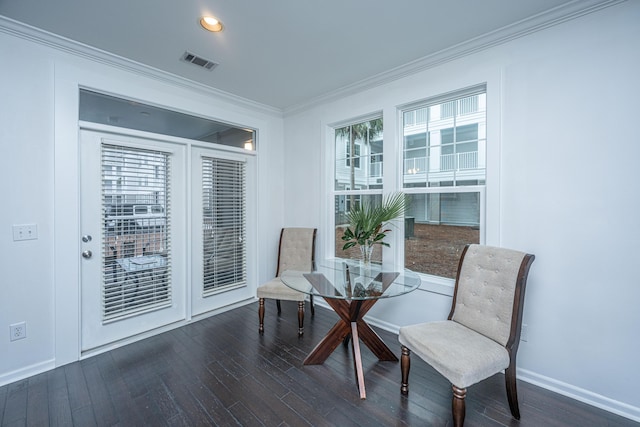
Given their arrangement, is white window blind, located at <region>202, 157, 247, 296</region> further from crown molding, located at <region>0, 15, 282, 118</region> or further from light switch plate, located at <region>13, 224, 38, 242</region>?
light switch plate, located at <region>13, 224, 38, 242</region>

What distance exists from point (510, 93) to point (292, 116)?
2.64 meters

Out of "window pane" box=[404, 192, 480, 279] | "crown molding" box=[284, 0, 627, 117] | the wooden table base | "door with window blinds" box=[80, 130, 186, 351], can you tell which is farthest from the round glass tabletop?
"crown molding" box=[284, 0, 627, 117]

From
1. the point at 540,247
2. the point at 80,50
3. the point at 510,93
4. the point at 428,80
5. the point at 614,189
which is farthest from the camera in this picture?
the point at 428,80

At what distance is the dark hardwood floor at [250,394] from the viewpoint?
1.68 meters

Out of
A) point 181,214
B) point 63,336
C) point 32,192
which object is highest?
point 32,192

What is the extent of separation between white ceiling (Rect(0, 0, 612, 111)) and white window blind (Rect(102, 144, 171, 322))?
3.19 ft

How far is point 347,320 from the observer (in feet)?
7.20

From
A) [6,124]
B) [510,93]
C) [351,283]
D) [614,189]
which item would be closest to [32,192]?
[6,124]

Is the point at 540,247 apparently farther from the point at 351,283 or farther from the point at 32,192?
the point at 32,192

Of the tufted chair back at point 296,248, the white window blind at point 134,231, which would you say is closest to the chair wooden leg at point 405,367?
the tufted chair back at point 296,248

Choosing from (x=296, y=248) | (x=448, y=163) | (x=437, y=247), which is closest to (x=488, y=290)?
(x=437, y=247)

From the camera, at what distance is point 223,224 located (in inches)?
134

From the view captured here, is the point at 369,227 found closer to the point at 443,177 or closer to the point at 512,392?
the point at 443,177

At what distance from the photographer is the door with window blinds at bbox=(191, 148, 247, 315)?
3.16 m
